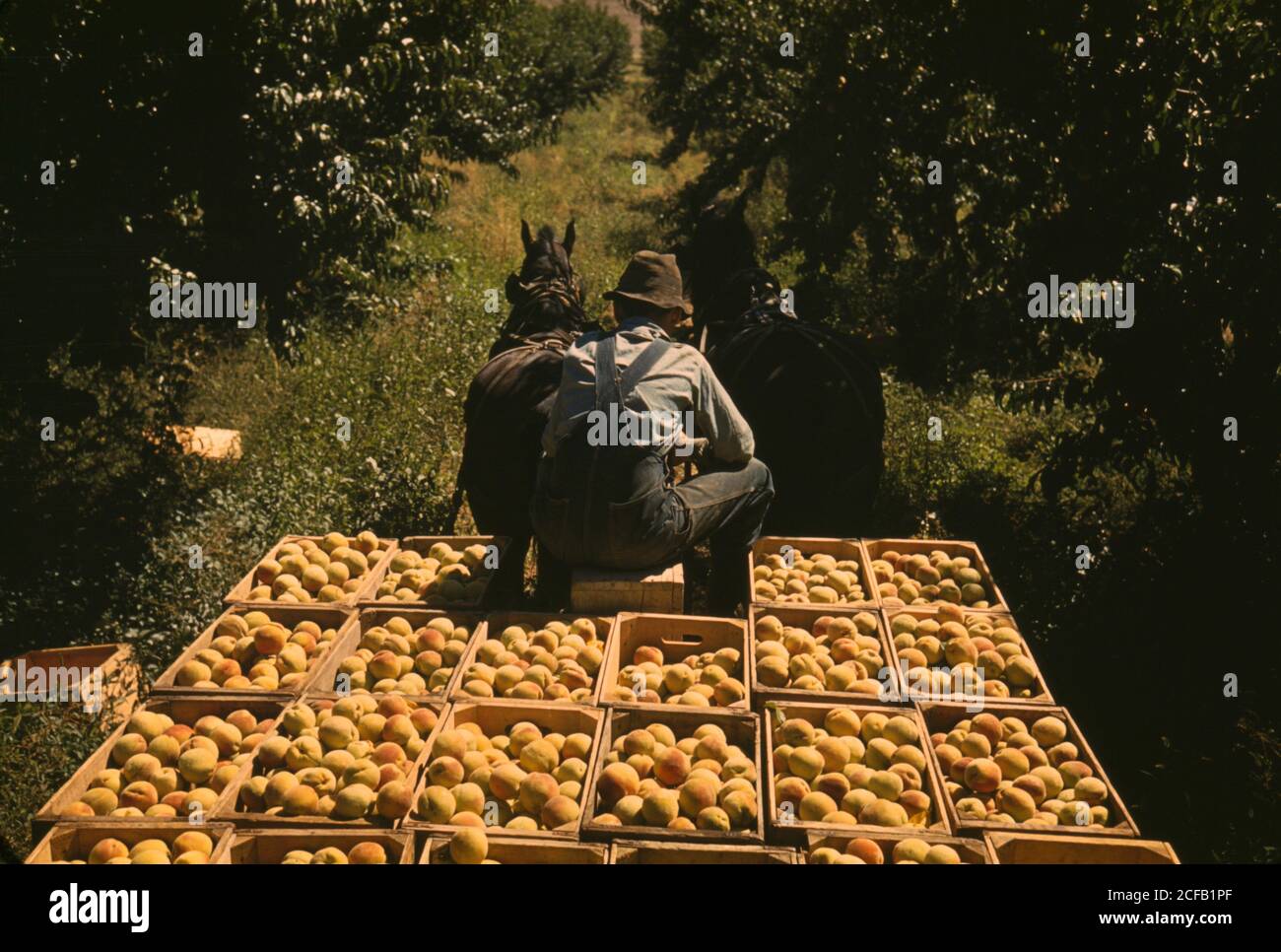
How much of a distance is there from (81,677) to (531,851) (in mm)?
3923

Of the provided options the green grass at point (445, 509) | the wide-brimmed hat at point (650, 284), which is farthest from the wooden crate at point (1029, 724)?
the wide-brimmed hat at point (650, 284)

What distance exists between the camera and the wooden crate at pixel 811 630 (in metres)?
4.54

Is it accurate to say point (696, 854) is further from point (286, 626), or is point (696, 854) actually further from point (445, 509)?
point (445, 509)

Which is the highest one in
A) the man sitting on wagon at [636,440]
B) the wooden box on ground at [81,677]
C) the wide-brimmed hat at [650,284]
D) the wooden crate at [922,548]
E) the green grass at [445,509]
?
the wide-brimmed hat at [650,284]

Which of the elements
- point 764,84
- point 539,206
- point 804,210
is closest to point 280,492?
point 804,210

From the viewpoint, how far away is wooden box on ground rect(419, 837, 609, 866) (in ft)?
11.8

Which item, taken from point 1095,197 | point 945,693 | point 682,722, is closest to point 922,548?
point 945,693

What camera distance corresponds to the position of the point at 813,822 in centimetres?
377

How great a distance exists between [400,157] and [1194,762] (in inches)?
290

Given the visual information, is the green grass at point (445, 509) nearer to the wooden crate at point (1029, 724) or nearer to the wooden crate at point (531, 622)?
the wooden crate at point (1029, 724)

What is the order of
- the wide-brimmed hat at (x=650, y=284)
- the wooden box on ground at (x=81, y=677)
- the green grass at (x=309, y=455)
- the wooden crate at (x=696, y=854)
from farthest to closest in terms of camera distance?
the green grass at (x=309, y=455), the wooden box on ground at (x=81, y=677), the wide-brimmed hat at (x=650, y=284), the wooden crate at (x=696, y=854)

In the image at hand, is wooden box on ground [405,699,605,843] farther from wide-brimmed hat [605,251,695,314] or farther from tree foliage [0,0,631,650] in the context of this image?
tree foliage [0,0,631,650]

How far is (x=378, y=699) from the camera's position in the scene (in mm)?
4500

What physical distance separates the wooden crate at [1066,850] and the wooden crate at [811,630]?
93cm
